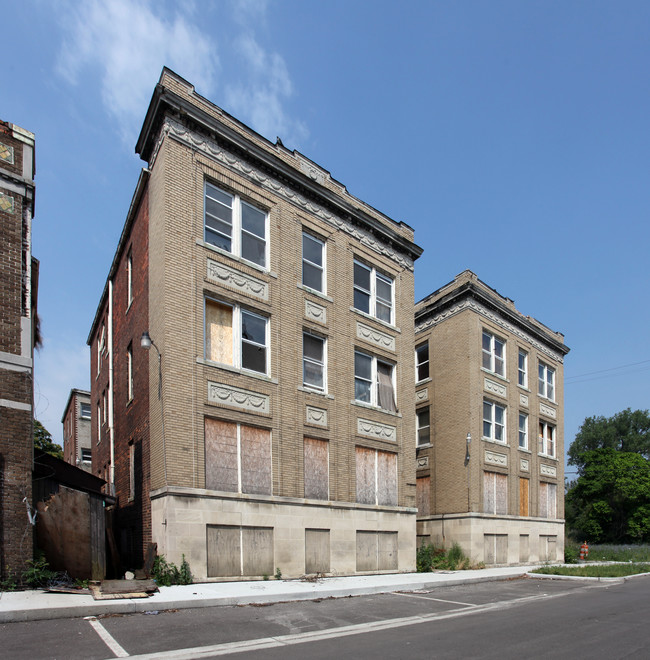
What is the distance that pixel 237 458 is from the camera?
54.1 feet

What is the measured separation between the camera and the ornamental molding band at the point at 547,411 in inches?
1300

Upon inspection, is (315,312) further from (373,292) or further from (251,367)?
(373,292)

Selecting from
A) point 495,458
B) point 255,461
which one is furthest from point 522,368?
point 255,461

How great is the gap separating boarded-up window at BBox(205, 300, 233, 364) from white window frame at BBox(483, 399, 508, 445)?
15.3 m

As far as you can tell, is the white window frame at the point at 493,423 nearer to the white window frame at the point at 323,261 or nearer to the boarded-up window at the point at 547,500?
the boarded-up window at the point at 547,500

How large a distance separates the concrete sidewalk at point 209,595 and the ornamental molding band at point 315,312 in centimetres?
770

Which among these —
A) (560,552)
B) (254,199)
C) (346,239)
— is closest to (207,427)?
(254,199)

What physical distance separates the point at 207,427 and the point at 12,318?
17.9 feet

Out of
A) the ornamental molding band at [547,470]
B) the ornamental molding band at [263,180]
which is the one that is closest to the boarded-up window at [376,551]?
the ornamental molding band at [263,180]

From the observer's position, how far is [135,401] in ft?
62.0

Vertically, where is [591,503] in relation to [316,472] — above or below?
below

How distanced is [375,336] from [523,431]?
534 inches

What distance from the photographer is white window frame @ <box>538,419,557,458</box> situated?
32781 millimetres

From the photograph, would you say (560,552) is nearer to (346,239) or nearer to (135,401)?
(346,239)
